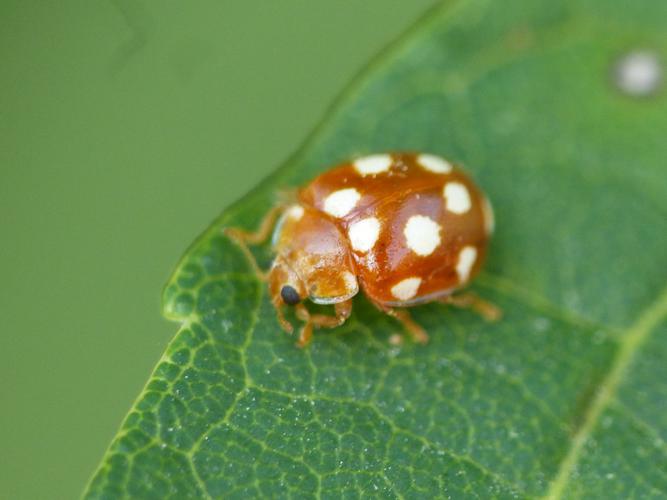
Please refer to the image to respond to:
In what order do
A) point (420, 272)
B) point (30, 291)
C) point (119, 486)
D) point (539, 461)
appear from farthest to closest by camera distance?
1. point (30, 291)
2. point (420, 272)
3. point (539, 461)
4. point (119, 486)

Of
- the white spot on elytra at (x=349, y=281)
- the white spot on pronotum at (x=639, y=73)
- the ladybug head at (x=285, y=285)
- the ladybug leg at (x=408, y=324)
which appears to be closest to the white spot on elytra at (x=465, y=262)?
the ladybug leg at (x=408, y=324)

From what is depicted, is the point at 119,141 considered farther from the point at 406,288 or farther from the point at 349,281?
the point at 406,288

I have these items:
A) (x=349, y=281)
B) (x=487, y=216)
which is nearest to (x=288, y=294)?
(x=349, y=281)

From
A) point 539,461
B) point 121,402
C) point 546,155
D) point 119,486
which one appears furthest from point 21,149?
point 539,461

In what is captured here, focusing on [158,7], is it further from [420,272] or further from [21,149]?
[420,272]

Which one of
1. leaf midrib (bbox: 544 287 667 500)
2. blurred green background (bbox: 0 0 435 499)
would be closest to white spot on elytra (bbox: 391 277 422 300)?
leaf midrib (bbox: 544 287 667 500)

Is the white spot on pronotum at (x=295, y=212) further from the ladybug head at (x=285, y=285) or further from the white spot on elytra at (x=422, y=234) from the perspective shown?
the white spot on elytra at (x=422, y=234)

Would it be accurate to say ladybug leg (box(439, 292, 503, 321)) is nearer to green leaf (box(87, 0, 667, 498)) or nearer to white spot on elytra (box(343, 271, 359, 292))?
green leaf (box(87, 0, 667, 498))
